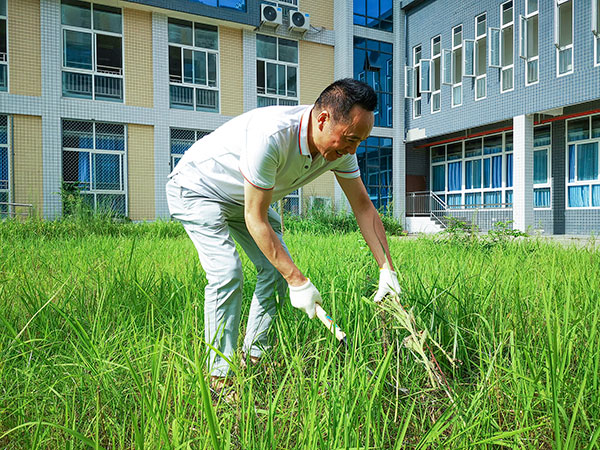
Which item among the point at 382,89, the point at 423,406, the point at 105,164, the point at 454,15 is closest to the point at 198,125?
the point at 105,164

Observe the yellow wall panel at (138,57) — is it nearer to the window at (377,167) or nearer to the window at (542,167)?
the window at (377,167)

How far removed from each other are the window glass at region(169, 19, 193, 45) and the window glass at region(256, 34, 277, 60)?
2517 mm

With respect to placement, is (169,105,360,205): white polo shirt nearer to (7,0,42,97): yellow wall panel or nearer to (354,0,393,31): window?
(7,0,42,97): yellow wall panel

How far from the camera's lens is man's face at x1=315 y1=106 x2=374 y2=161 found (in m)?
1.78

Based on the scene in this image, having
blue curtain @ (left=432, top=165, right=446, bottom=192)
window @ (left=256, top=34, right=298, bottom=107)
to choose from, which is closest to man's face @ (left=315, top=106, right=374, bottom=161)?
window @ (left=256, top=34, right=298, bottom=107)

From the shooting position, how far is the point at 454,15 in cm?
1614

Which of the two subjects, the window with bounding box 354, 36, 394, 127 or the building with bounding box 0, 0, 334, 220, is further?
the window with bounding box 354, 36, 394, 127

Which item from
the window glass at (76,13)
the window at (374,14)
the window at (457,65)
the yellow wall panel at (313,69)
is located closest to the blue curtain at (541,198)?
the window at (457,65)

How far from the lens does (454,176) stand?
1798 centimetres

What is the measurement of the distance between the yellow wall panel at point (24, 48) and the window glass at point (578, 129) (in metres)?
16.3

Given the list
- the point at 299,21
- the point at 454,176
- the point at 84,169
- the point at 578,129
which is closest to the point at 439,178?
the point at 454,176

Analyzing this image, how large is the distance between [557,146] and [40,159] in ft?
52.8

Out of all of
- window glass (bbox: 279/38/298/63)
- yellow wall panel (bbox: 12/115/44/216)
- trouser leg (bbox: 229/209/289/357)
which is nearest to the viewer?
trouser leg (bbox: 229/209/289/357)

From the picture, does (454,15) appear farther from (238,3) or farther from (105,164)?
(105,164)
